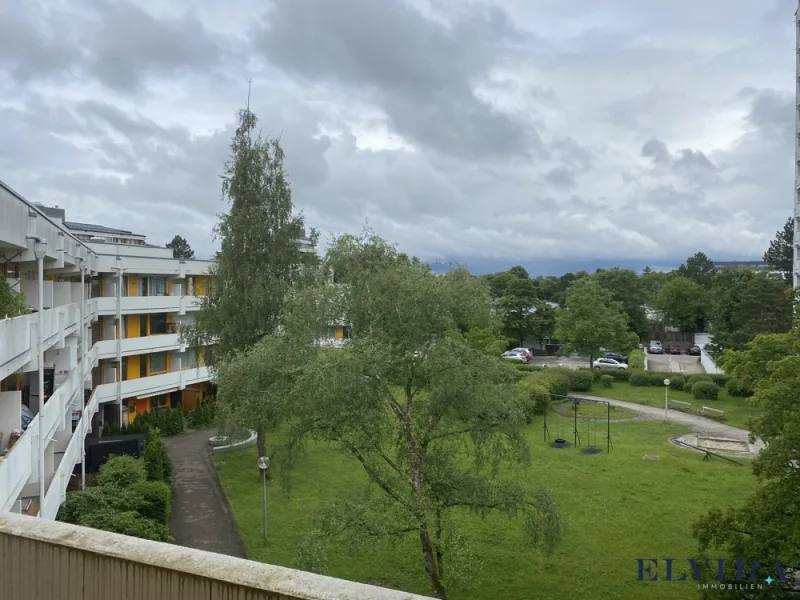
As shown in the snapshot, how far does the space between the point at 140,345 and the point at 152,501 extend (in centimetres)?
1633

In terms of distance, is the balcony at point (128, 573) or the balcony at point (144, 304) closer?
the balcony at point (128, 573)

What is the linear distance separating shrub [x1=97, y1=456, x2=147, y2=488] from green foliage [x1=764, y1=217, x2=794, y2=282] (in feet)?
285

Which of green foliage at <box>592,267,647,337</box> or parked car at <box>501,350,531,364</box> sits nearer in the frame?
parked car at <box>501,350,531,364</box>

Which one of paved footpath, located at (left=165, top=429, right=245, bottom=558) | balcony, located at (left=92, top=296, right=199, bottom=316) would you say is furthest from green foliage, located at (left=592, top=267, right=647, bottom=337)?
paved footpath, located at (left=165, top=429, right=245, bottom=558)

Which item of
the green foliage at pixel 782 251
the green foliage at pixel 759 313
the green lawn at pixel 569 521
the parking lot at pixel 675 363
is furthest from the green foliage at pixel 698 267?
the green lawn at pixel 569 521

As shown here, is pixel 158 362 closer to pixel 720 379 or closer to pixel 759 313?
pixel 720 379

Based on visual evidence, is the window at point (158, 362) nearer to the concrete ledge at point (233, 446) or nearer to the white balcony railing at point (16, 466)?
the concrete ledge at point (233, 446)

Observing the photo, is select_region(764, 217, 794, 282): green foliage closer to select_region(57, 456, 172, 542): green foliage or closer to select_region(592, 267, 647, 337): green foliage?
select_region(592, 267, 647, 337): green foliage

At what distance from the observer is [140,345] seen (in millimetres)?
31250

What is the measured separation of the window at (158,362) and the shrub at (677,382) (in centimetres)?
3276

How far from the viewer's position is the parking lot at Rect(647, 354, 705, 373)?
50125 millimetres

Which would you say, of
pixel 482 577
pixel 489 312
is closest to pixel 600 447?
pixel 482 577

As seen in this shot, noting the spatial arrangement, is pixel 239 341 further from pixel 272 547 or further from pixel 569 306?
pixel 569 306

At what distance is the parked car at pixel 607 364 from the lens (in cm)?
4803
